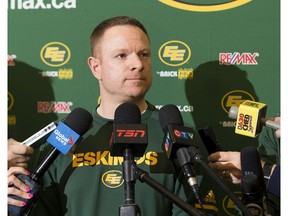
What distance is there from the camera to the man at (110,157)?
2.03m

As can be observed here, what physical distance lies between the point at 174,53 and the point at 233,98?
14.7 inches

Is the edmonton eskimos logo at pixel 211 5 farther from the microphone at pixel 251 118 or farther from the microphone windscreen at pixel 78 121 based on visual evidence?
the microphone windscreen at pixel 78 121

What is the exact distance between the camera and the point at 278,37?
245 cm

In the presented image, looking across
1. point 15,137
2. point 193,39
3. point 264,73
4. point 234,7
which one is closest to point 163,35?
point 193,39

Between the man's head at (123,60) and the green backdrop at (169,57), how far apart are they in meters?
0.24

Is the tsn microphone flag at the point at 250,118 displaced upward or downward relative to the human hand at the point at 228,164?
upward

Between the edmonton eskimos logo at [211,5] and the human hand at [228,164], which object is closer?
the human hand at [228,164]

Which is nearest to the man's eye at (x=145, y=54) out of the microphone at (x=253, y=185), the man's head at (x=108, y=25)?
the man's head at (x=108, y=25)

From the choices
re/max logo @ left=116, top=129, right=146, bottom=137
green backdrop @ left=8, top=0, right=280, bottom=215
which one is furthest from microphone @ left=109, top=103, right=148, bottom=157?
green backdrop @ left=8, top=0, right=280, bottom=215

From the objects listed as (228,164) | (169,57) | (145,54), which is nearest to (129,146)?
(228,164)

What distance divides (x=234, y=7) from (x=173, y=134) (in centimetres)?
112

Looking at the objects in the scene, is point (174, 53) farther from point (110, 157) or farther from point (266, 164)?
point (266, 164)

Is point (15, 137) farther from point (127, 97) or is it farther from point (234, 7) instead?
point (234, 7)

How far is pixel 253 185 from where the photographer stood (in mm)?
1587
